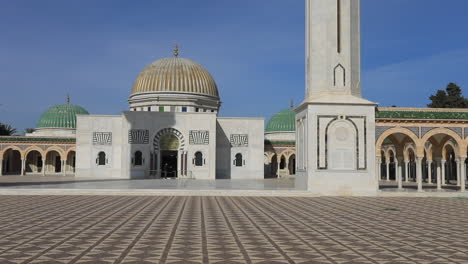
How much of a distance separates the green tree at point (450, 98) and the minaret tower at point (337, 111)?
82.4 feet

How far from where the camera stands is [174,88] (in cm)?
3344

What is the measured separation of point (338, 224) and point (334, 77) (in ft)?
27.1

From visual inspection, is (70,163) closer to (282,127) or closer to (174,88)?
(174,88)

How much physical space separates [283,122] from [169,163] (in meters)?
15.2

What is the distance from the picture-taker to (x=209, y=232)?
6.95 metres

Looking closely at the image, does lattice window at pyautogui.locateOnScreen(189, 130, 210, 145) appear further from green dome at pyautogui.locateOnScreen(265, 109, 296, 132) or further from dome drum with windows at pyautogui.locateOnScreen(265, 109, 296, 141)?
green dome at pyautogui.locateOnScreen(265, 109, 296, 132)

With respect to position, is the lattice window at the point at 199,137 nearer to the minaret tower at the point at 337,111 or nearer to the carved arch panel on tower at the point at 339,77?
the minaret tower at the point at 337,111

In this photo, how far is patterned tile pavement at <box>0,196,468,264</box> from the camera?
522 centimetres

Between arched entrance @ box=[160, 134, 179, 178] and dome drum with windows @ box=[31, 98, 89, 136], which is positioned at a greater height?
dome drum with windows @ box=[31, 98, 89, 136]

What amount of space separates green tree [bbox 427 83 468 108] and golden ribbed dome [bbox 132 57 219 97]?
17931 millimetres

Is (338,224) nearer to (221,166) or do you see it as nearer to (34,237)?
(34,237)

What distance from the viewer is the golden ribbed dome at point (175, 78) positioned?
1320 inches

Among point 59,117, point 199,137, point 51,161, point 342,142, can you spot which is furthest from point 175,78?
point 342,142

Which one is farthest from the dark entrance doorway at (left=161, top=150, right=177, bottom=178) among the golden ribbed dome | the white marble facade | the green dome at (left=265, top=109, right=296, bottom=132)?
the green dome at (left=265, top=109, right=296, bottom=132)
